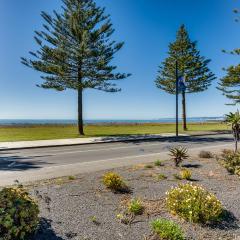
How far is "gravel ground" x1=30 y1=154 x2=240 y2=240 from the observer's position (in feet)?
17.5

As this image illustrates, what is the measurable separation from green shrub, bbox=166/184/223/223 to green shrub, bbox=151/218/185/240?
27.2 inches

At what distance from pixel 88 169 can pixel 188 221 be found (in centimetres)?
631

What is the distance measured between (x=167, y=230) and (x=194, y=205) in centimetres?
106

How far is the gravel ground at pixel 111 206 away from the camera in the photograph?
5.32 metres

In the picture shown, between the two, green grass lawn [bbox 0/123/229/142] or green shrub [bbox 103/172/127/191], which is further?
→ green grass lawn [bbox 0/123/229/142]

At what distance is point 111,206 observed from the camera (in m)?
6.61

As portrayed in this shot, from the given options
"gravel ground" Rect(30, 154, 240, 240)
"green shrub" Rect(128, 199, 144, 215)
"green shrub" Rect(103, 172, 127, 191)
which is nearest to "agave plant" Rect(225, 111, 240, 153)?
"gravel ground" Rect(30, 154, 240, 240)

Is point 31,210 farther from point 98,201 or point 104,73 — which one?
point 104,73

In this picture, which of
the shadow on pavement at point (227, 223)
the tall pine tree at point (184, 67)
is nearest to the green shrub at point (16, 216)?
the shadow on pavement at point (227, 223)

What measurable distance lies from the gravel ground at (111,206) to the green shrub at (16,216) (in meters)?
0.39

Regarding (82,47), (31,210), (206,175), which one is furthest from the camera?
(82,47)

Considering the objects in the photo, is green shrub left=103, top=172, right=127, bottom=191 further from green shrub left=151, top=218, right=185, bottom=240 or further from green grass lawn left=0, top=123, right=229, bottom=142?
green grass lawn left=0, top=123, right=229, bottom=142

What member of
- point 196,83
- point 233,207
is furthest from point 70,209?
point 196,83

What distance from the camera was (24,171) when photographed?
11.6 meters
